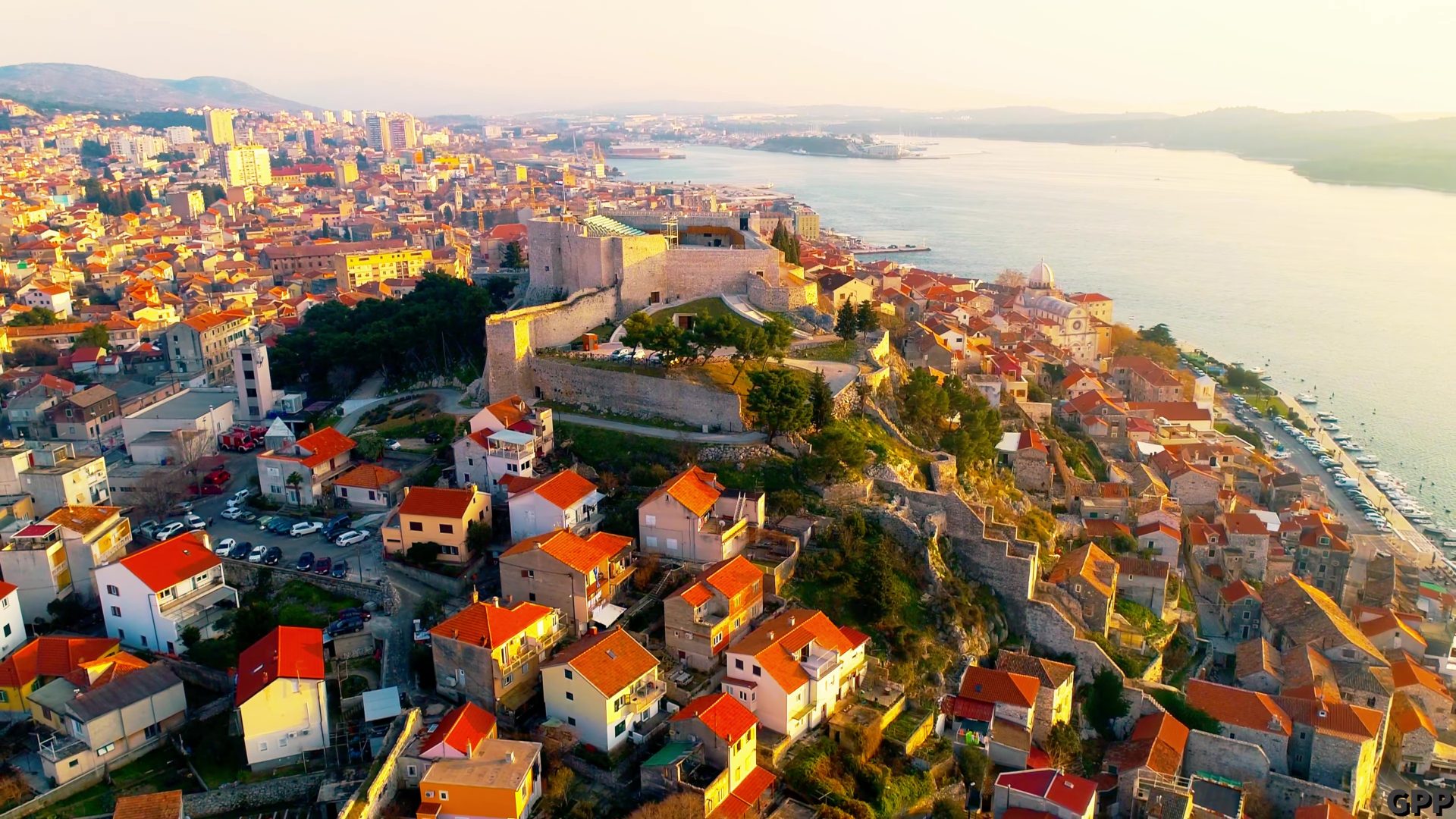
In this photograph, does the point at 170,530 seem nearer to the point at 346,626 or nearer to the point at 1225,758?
the point at 346,626

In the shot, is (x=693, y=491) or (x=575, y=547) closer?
(x=575, y=547)

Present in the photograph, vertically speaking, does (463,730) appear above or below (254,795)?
above

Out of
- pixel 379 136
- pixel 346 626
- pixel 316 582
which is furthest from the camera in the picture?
pixel 379 136

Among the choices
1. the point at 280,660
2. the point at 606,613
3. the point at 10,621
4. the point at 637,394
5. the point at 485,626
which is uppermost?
the point at 637,394

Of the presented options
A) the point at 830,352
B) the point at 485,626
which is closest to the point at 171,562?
the point at 485,626

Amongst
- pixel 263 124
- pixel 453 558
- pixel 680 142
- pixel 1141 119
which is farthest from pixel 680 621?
pixel 1141 119

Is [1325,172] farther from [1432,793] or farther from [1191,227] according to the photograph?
[1432,793]

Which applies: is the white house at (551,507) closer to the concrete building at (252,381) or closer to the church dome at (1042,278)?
the concrete building at (252,381)

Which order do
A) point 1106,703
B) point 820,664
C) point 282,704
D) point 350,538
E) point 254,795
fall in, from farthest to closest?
point 350,538
point 1106,703
point 820,664
point 282,704
point 254,795

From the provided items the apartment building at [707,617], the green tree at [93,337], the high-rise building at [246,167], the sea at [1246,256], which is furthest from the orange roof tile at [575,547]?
the high-rise building at [246,167]
